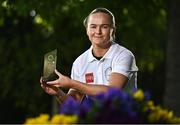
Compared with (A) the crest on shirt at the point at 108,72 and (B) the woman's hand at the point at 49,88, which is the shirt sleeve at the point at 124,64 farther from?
(B) the woman's hand at the point at 49,88

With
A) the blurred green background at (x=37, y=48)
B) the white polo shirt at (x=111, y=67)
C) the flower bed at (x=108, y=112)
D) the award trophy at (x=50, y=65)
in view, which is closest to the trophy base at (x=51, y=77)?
the award trophy at (x=50, y=65)

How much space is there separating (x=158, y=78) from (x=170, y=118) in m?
12.8

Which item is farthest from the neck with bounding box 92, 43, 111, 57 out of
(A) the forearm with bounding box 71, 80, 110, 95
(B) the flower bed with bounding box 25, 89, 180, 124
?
(B) the flower bed with bounding box 25, 89, 180, 124

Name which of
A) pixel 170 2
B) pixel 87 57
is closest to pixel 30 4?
pixel 170 2

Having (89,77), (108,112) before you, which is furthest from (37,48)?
(108,112)

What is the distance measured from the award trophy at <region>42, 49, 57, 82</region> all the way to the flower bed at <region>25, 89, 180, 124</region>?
4.18ft

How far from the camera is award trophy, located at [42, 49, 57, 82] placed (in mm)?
4684

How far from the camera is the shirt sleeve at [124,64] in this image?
4.82 meters

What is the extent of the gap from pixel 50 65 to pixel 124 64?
549mm

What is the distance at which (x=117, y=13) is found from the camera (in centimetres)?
1036

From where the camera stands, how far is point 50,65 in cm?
472

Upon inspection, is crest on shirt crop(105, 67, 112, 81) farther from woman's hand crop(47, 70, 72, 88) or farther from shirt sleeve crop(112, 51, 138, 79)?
woman's hand crop(47, 70, 72, 88)

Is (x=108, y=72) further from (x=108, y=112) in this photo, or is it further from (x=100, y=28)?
(x=108, y=112)

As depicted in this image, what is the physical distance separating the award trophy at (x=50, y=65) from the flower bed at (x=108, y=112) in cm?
127
